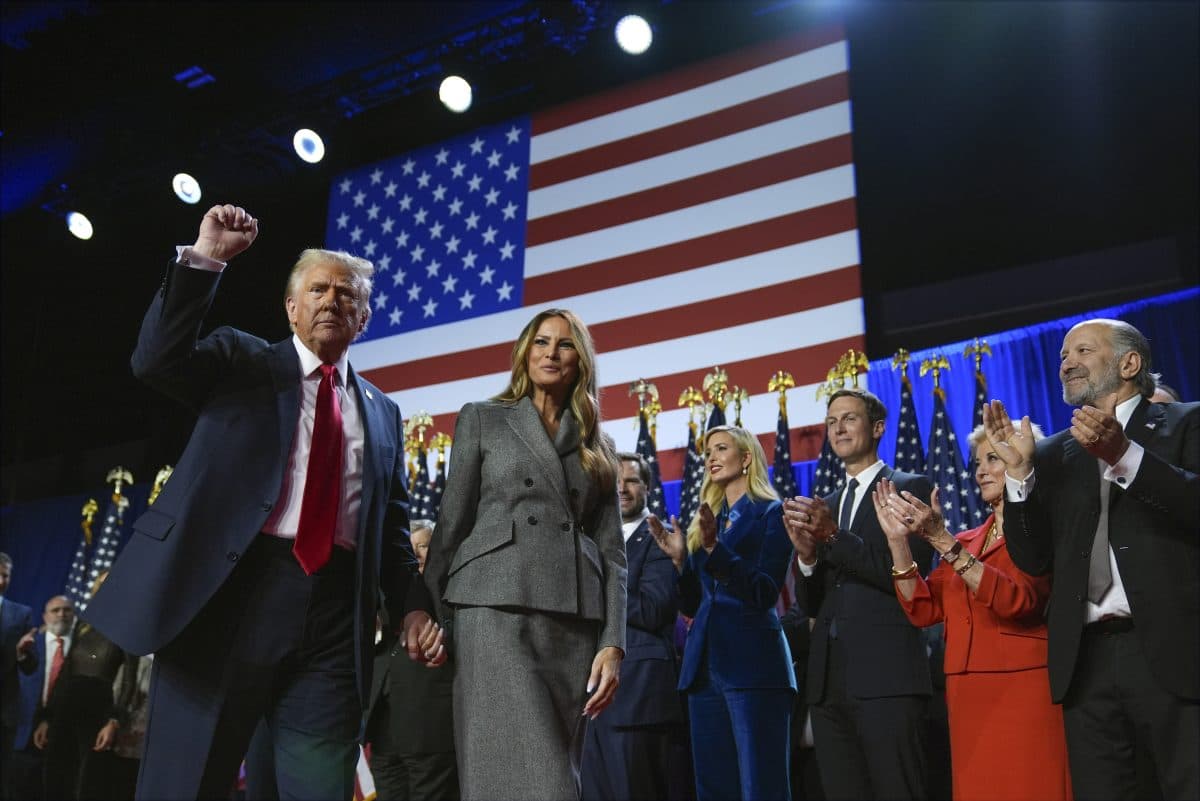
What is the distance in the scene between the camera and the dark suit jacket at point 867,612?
320 centimetres

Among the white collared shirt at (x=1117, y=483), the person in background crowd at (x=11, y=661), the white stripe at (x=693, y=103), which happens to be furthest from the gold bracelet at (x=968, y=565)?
the person in background crowd at (x=11, y=661)

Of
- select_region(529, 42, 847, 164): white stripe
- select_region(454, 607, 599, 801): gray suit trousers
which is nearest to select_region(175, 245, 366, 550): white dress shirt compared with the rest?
select_region(454, 607, 599, 801): gray suit trousers

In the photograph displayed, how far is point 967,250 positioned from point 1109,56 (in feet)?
4.44

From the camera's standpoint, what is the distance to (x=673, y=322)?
22.1 feet

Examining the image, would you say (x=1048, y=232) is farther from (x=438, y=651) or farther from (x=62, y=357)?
(x=62, y=357)

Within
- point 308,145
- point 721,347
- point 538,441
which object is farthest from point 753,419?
point 538,441

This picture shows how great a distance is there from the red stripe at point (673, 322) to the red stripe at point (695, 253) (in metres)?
0.29

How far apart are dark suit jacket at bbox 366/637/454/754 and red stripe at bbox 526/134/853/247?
3.86 m

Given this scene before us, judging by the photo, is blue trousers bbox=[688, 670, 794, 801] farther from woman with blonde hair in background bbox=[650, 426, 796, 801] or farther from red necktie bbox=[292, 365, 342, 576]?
red necktie bbox=[292, 365, 342, 576]

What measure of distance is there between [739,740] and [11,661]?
446cm

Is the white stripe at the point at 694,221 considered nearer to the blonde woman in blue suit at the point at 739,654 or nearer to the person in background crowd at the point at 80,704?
the blonde woman in blue suit at the point at 739,654

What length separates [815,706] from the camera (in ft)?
11.2

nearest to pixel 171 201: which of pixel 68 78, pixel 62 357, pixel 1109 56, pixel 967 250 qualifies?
pixel 68 78

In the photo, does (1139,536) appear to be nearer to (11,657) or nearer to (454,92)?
(454,92)
